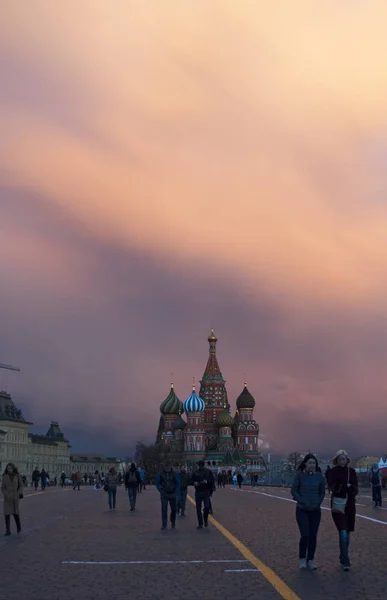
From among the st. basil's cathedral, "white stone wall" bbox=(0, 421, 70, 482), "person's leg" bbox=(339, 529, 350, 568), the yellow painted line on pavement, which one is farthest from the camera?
the st. basil's cathedral

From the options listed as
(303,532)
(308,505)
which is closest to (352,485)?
(308,505)

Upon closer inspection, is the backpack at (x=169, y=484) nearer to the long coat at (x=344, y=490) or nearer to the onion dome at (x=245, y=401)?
the long coat at (x=344, y=490)

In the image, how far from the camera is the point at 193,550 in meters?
14.2

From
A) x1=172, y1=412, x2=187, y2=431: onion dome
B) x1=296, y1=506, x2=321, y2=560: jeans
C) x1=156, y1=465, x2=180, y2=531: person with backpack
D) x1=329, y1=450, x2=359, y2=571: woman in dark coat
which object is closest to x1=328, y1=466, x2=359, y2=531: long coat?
x1=329, y1=450, x2=359, y2=571: woman in dark coat

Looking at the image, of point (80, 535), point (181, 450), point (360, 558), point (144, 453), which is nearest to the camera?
point (360, 558)

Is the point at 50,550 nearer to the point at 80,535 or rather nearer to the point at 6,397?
the point at 80,535

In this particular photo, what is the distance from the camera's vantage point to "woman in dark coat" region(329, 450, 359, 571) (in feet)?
38.7

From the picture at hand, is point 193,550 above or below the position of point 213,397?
below

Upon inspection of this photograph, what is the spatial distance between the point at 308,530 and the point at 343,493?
70 cm

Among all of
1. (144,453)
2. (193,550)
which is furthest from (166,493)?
(144,453)

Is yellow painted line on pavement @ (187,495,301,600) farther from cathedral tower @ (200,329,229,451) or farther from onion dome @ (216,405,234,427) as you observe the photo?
cathedral tower @ (200,329,229,451)

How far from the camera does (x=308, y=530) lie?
11859 millimetres

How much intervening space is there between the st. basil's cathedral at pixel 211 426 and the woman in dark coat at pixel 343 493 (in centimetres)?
13256

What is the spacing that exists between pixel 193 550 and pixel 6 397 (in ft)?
492
